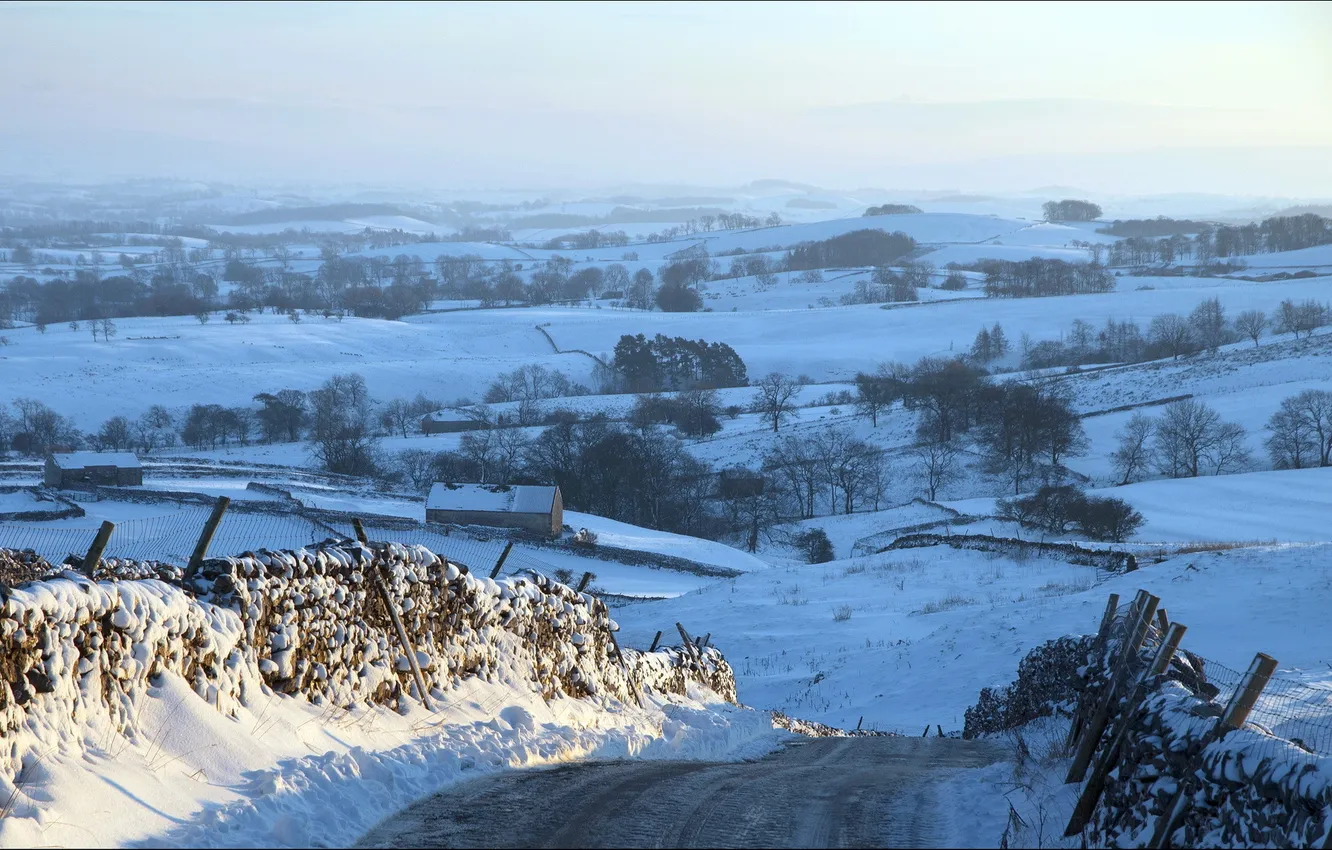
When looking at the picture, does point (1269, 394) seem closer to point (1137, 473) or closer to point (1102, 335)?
point (1137, 473)

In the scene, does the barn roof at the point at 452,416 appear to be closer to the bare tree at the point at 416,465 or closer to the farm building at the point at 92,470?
the bare tree at the point at 416,465

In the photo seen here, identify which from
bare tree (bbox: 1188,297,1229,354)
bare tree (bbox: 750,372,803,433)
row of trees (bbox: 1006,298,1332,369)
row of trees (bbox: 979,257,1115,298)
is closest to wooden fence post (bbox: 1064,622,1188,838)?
bare tree (bbox: 750,372,803,433)

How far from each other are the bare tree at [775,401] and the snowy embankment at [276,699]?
69.9 meters

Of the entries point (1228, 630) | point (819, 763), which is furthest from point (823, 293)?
point (819, 763)

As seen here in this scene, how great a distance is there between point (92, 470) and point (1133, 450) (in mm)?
55521

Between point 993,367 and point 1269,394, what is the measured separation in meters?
41.1

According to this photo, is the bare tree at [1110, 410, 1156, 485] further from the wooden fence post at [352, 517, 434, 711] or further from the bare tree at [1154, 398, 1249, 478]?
the wooden fence post at [352, 517, 434, 711]

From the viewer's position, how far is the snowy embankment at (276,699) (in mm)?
7789

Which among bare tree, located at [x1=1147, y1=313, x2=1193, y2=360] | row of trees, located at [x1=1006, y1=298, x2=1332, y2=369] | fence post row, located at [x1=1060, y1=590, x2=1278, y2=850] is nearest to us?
fence post row, located at [x1=1060, y1=590, x2=1278, y2=850]

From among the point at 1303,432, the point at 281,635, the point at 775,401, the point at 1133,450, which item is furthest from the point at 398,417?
the point at 281,635

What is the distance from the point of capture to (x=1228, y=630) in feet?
81.2

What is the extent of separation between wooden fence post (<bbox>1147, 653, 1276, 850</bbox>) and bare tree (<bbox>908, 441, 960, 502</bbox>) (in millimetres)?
60217

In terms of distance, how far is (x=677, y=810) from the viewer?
9.69 meters

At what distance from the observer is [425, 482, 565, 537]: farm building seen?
5162 cm
